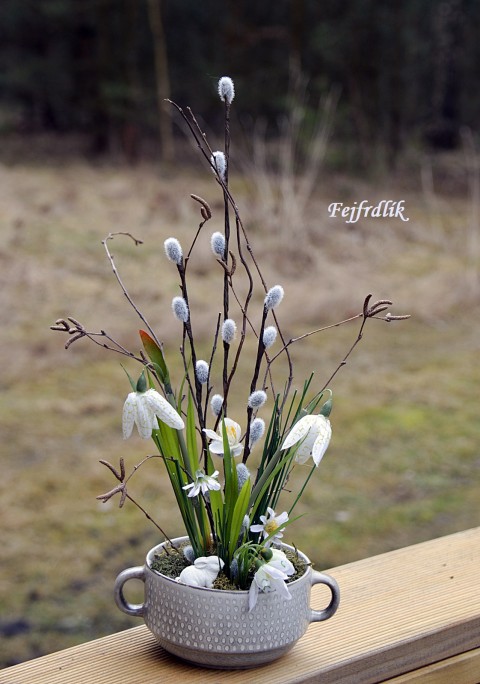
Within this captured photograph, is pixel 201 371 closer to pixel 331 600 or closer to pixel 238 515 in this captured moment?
pixel 238 515

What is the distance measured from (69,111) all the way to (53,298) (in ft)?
17.2

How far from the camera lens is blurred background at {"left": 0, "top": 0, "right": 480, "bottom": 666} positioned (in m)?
2.54

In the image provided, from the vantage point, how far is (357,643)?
86 cm

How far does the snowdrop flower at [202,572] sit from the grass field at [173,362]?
4.27 ft

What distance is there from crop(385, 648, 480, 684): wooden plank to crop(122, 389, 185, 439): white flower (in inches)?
14.2

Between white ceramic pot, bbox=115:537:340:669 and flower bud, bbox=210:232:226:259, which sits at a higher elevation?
flower bud, bbox=210:232:226:259

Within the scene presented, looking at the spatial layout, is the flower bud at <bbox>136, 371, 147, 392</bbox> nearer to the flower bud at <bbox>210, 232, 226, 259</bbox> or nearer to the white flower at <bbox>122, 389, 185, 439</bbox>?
the white flower at <bbox>122, 389, 185, 439</bbox>

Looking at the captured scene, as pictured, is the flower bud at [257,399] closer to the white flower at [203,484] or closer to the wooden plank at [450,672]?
the white flower at [203,484]

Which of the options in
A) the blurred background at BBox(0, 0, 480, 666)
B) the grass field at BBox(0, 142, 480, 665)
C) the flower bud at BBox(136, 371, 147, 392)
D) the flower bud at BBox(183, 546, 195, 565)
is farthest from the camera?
the blurred background at BBox(0, 0, 480, 666)

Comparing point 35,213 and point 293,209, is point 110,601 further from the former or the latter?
point 35,213

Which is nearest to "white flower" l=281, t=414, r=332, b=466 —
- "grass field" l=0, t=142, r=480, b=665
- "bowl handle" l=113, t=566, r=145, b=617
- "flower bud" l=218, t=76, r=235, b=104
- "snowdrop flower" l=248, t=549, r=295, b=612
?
"snowdrop flower" l=248, t=549, r=295, b=612

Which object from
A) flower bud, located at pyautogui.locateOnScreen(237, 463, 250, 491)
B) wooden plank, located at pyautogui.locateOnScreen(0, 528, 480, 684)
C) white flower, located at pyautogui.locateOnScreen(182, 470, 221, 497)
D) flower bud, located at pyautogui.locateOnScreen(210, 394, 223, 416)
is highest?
flower bud, located at pyautogui.locateOnScreen(210, 394, 223, 416)

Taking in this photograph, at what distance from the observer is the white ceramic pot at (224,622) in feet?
2.55

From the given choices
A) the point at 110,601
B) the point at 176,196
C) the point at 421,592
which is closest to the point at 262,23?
the point at 176,196
